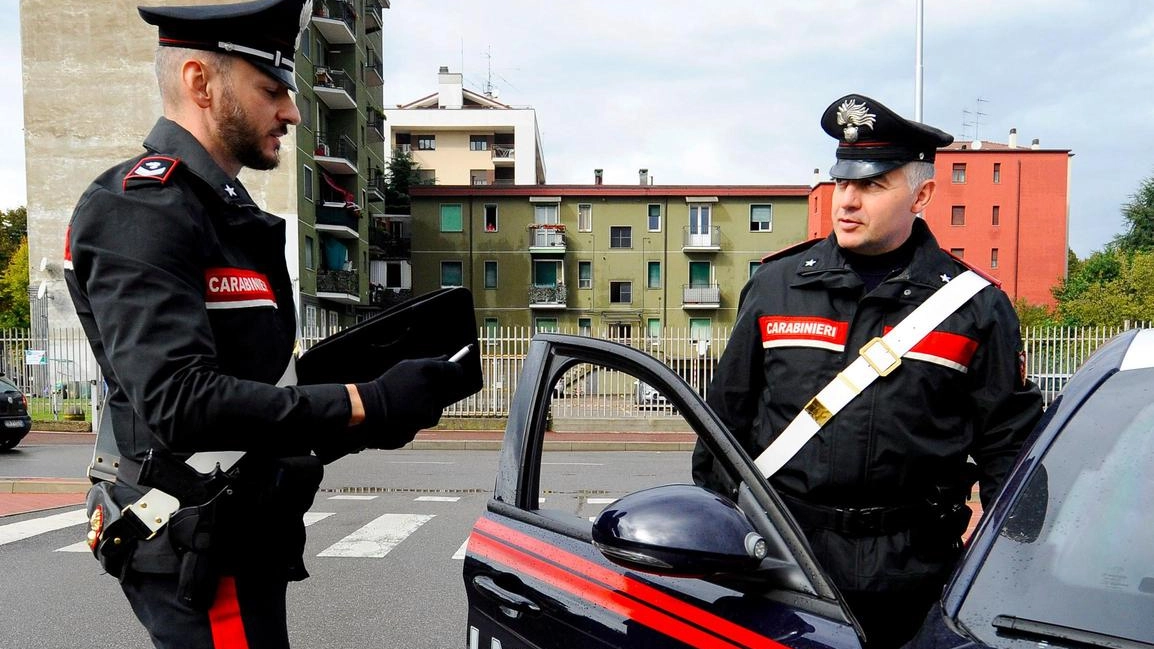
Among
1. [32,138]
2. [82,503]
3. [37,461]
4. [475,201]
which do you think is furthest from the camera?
[475,201]

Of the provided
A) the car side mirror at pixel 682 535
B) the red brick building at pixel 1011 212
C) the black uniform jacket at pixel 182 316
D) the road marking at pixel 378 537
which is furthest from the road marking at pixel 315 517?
the red brick building at pixel 1011 212

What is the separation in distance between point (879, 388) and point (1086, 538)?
754 millimetres

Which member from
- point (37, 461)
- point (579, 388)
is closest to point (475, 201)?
point (37, 461)

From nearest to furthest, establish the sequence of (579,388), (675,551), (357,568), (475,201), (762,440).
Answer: (675,551) → (762,440) → (579,388) → (357,568) → (475,201)

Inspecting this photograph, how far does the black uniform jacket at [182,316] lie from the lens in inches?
53.9

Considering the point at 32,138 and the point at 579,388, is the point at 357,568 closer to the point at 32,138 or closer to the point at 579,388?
the point at 579,388

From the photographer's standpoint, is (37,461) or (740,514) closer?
(740,514)

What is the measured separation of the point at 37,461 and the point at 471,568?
12588mm

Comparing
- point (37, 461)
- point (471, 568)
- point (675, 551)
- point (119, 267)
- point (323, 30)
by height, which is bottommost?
point (37, 461)

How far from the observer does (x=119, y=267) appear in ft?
4.62

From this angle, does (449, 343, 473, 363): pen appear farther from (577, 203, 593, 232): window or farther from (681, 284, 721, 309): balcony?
(577, 203, 593, 232): window

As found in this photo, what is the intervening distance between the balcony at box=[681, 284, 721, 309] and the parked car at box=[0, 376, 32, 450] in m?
33.6

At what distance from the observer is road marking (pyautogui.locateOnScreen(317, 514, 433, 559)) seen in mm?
6234

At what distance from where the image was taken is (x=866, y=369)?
201cm
